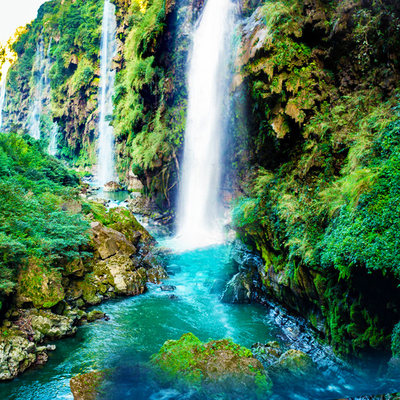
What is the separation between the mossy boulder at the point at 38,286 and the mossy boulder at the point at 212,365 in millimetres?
3020

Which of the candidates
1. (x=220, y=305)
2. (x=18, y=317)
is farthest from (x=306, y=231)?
(x=18, y=317)

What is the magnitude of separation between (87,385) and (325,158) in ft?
21.8

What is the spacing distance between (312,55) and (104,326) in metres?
9.10

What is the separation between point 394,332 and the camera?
3.86 meters

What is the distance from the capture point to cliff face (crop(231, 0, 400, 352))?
4.46 metres

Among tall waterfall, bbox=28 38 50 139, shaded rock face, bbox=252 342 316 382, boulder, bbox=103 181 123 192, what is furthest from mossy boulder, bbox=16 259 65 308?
tall waterfall, bbox=28 38 50 139

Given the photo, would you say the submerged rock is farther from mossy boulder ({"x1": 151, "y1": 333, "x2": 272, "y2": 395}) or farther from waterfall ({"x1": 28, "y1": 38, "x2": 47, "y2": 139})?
waterfall ({"x1": 28, "y1": 38, "x2": 47, "y2": 139})

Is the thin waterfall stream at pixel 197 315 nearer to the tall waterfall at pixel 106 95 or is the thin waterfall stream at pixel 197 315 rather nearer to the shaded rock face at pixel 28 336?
the shaded rock face at pixel 28 336

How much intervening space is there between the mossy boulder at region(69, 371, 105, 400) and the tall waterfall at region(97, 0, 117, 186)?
31567 millimetres

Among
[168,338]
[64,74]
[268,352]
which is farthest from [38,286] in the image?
[64,74]

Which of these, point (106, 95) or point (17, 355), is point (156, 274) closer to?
point (17, 355)

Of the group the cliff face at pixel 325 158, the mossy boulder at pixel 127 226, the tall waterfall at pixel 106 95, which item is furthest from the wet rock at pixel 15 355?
the tall waterfall at pixel 106 95

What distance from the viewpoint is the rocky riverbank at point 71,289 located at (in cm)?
525

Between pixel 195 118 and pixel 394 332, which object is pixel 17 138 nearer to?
pixel 195 118
